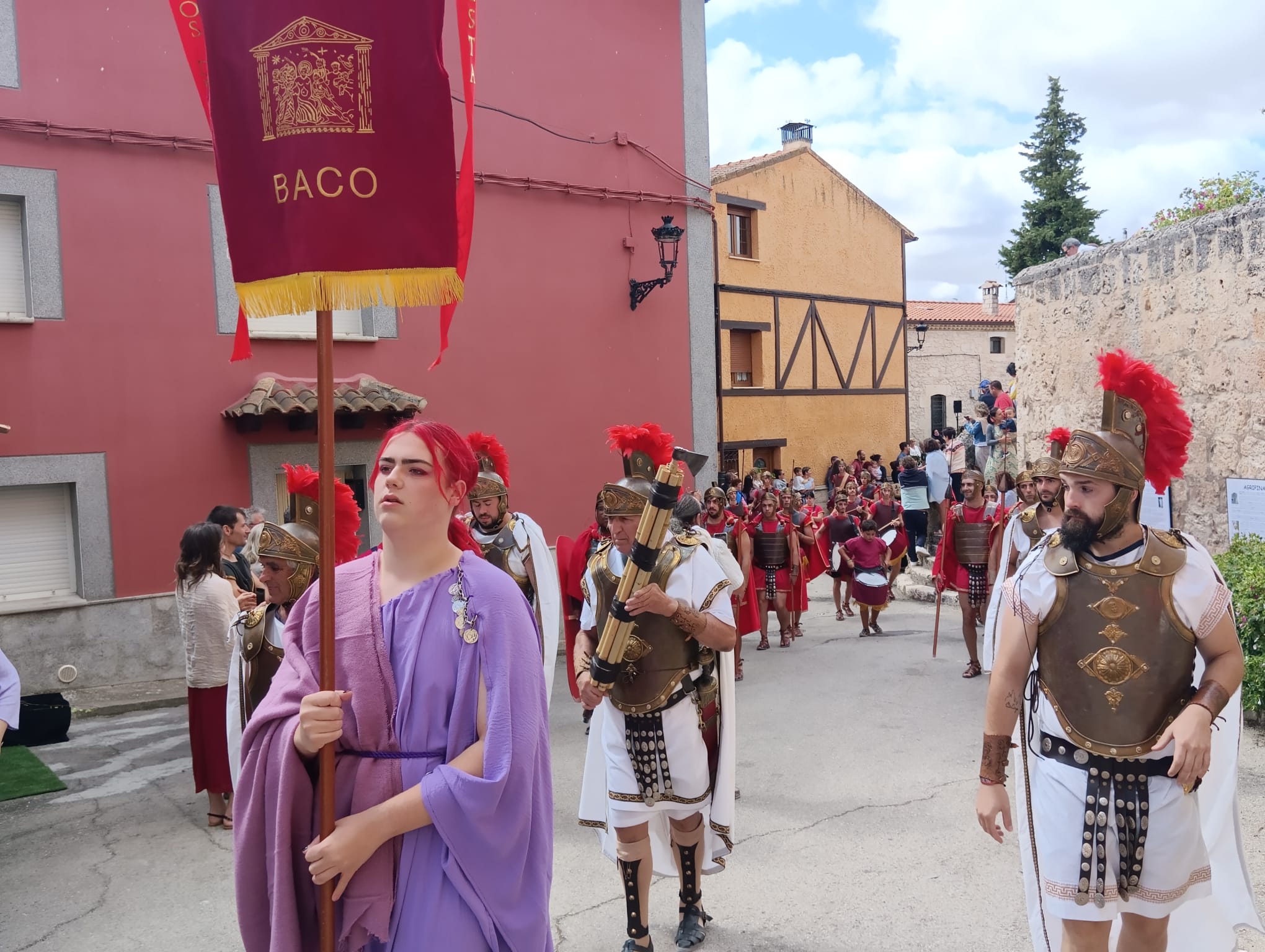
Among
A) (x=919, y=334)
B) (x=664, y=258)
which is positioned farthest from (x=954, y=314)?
(x=664, y=258)

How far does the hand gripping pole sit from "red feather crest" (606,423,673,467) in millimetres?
825

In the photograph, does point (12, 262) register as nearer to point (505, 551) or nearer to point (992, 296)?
point (505, 551)

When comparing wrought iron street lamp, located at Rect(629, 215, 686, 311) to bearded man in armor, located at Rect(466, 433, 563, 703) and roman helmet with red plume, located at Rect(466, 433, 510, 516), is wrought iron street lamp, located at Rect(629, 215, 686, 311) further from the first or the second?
bearded man in armor, located at Rect(466, 433, 563, 703)

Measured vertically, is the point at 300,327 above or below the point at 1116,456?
above

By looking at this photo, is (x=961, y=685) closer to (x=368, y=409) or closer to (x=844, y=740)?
(x=844, y=740)

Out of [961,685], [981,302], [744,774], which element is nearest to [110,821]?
[744,774]

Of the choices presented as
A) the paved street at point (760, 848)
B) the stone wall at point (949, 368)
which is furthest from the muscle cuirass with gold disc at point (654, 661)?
the stone wall at point (949, 368)

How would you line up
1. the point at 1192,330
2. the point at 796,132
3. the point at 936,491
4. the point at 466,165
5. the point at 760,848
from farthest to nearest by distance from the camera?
the point at 796,132
the point at 936,491
the point at 1192,330
the point at 760,848
the point at 466,165

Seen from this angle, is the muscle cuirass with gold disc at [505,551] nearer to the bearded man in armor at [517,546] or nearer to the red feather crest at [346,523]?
the bearded man in armor at [517,546]

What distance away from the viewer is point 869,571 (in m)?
11.4

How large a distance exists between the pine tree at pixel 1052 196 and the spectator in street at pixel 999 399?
2005 centimetres

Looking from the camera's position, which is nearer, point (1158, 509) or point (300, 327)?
point (1158, 509)

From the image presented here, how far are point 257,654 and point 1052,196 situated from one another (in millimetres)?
36887

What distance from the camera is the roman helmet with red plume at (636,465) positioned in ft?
14.0
